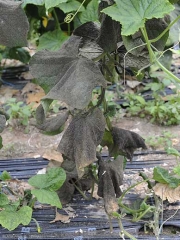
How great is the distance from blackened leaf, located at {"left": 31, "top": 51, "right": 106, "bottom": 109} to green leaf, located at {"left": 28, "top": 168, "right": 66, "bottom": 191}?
39 centimetres

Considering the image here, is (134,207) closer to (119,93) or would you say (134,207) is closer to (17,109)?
(17,109)

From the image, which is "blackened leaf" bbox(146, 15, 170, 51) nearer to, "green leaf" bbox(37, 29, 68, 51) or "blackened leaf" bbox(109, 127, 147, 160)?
"blackened leaf" bbox(109, 127, 147, 160)

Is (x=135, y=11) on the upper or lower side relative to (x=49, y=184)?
upper

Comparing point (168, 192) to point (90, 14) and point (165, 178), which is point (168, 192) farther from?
point (90, 14)

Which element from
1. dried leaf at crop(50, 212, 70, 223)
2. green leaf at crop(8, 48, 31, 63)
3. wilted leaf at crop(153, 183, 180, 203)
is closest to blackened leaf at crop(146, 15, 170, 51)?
wilted leaf at crop(153, 183, 180, 203)

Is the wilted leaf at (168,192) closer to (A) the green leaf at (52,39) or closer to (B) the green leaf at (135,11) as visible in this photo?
(B) the green leaf at (135,11)

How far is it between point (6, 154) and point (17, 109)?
0.40 meters

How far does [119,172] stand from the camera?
1679 mm

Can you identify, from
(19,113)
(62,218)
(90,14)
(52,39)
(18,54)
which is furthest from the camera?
(18,54)

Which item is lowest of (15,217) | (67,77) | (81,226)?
(81,226)

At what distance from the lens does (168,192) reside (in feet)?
5.24

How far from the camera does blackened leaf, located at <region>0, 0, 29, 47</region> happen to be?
1.34m

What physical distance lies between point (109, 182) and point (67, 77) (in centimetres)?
46

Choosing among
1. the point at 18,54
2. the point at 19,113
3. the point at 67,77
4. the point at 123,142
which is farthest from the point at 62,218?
the point at 18,54
